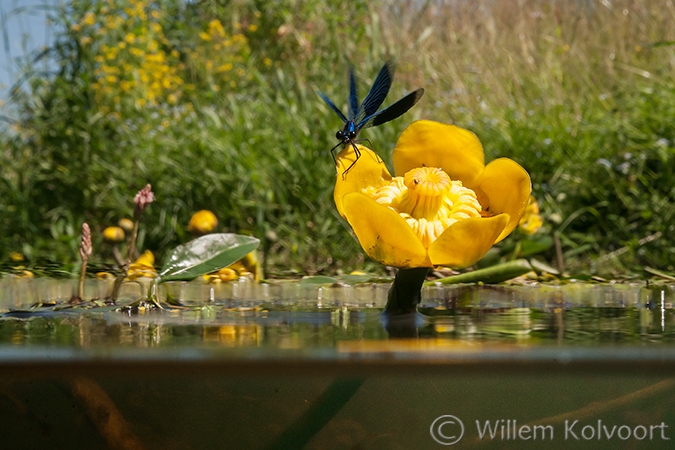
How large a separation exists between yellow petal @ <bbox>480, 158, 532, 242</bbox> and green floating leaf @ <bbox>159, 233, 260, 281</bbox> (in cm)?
19

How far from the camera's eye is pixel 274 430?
409mm

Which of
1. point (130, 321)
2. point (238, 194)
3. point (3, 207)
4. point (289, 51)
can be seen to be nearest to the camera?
point (130, 321)

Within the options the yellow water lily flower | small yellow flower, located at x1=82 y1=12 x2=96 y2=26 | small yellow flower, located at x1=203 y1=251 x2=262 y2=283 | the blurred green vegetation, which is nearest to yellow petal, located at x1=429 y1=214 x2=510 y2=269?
the yellow water lily flower

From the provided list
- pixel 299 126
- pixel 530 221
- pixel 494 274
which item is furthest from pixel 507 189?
pixel 299 126

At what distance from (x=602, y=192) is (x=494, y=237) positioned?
6.39 ft

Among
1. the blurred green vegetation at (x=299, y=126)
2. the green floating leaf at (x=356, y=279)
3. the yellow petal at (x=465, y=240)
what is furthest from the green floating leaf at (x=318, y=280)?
the blurred green vegetation at (x=299, y=126)

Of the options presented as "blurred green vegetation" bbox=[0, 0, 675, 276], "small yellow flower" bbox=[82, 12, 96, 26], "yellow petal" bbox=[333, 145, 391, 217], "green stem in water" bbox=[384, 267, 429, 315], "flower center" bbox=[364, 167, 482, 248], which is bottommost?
"green stem in water" bbox=[384, 267, 429, 315]

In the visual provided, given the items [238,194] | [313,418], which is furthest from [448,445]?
[238,194]

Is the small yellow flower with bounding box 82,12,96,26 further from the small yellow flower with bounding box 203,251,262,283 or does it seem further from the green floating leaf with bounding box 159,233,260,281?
the green floating leaf with bounding box 159,233,260,281

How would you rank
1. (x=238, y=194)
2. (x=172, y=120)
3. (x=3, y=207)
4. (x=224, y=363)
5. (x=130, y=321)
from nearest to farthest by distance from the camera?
(x=224, y=363), (x=130, y=321), (x=238, y=194), (x=3, y=207), (x=172, y=120)

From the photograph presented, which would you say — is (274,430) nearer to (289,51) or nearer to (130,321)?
(130,321)

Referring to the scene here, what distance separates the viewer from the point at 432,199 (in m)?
0.51

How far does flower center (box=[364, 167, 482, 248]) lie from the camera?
0.50 metres
